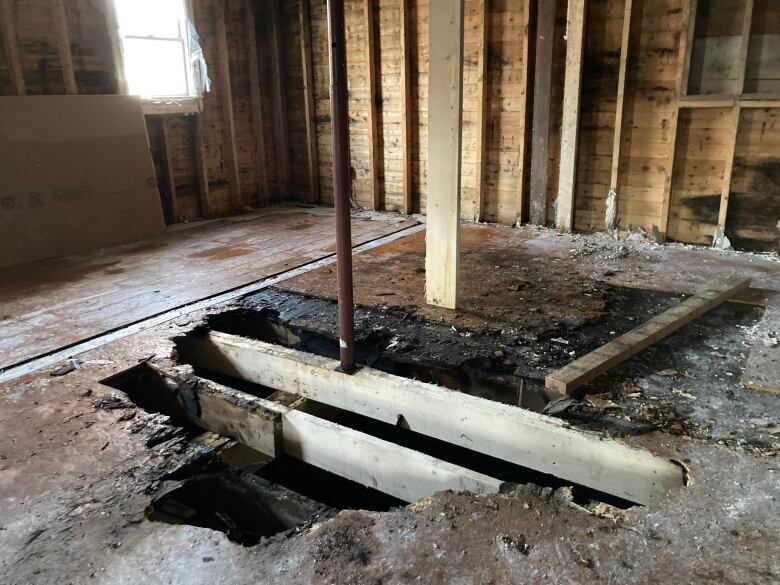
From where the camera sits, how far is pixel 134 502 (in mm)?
1712

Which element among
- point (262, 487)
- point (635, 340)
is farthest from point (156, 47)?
point (635, 340)

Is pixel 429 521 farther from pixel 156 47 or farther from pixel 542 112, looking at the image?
pixel 156 47

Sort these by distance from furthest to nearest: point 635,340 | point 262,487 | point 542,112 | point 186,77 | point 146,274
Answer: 1. point 186,77
2. point 542,112
3. point 146,274
4. point 635,340
5. point 262,487

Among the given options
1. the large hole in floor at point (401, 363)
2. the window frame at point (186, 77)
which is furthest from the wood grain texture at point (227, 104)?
the large hole in floor at point (401, 363)

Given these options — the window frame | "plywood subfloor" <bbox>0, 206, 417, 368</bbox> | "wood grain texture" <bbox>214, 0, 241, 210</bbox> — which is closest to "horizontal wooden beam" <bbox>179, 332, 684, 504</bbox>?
"plywood subfloor" <bbox>0, 206, 417, 368</bbox>

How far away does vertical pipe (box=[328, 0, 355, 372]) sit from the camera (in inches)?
76.7

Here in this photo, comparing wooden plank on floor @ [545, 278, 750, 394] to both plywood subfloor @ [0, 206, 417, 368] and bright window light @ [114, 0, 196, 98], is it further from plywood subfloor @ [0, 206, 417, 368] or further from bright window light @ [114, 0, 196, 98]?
bright window light @ [114, 0, 196, 98]

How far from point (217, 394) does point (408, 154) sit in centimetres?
374

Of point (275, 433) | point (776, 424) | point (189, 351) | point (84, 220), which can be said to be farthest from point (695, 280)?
point (84, 220)

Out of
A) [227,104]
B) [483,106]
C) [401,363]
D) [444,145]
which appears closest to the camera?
[401,363]

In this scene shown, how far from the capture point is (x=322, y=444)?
6.95 feet

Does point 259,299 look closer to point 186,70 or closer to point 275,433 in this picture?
point 275,433

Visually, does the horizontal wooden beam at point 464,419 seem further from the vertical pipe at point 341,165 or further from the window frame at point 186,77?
the window frame at point 186,77

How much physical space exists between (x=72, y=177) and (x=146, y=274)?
1.23 m
